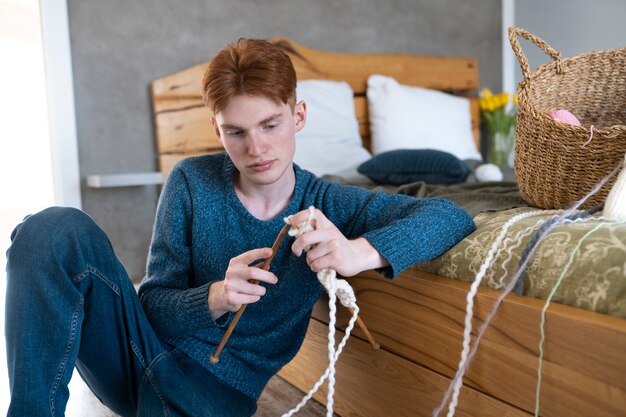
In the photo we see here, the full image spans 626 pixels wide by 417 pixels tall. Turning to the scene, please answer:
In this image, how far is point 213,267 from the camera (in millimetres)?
1161

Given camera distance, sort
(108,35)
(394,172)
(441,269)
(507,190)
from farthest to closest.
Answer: (108,35) < (394,172) < (507,190) < (441,269)

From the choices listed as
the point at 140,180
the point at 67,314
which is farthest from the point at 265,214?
the point at 140,180

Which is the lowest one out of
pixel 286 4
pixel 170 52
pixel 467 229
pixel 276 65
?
pixel 467 229

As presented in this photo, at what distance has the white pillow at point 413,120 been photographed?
103 inches

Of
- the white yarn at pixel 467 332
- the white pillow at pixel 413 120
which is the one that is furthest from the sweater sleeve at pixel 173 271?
Result: the white pillow at pixel 413 120

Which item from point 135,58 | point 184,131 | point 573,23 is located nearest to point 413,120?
point 184,131

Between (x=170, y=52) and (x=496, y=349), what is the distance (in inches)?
76.4

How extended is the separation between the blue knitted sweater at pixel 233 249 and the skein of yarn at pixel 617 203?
0.23 meters

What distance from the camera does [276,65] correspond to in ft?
3.51

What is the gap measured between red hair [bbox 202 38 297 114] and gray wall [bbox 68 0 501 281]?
4.59ft

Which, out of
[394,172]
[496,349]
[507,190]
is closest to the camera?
[496,349]

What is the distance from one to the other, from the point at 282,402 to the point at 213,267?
472 mm

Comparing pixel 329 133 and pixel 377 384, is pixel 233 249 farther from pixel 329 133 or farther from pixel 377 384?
pixel 329 133

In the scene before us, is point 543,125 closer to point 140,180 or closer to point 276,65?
point 276,65
